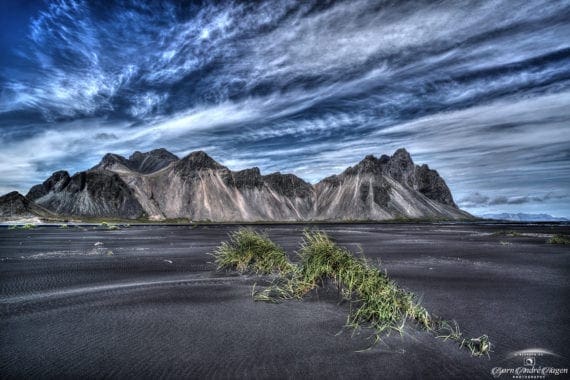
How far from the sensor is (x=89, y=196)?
166m

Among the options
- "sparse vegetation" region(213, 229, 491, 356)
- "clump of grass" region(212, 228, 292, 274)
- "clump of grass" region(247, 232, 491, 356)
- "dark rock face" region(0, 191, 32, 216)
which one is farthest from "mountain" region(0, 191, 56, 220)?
"clump of grass" region(247, 232, 491, 356)

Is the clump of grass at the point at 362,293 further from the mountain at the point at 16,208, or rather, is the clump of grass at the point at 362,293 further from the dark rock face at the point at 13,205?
the dark rock face at the point at 13,205

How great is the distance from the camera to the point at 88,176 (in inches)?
6885

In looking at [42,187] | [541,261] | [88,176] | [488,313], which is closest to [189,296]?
[488,313]

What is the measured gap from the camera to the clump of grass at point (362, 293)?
7816mm

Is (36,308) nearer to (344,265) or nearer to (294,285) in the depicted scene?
(294,285)

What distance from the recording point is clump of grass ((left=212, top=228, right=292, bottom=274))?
14898 mm

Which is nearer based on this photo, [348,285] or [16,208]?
[348,285]

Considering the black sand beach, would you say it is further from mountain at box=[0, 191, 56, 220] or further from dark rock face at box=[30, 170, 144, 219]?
dark rock face at box=[30, 170, 144, 219]

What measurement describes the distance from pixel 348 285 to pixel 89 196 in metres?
182

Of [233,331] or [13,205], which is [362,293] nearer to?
[233,331]

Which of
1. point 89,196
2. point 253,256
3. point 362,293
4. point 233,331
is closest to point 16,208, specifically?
point 89,196

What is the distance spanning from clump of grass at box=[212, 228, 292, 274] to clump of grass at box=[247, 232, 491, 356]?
64.8 inches

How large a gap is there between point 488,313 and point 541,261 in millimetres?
16477
